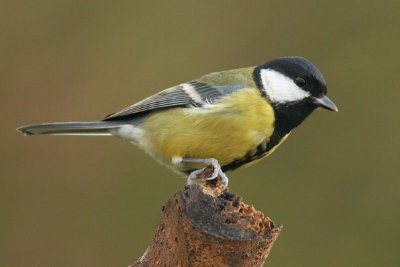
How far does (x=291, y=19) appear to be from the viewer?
3.02m

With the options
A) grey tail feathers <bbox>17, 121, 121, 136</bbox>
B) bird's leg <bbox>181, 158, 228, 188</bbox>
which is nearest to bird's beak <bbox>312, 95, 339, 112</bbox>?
bird's leg <bbox>181, 158, 228, 188</bbox>

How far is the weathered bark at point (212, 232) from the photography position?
1472mm

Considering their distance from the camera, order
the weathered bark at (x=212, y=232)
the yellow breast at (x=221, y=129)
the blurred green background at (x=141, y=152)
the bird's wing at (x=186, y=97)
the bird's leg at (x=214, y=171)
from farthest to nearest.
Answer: the blurred green background at (x=141, y=152) → the bird's wing at (x=186, y=97) → the yellow breast at (x=221, y=129) → the bird's leg at (x=214, y=171) → the weathered bark at (x=212, y=232)

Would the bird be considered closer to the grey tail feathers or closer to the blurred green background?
the grey tail feathers

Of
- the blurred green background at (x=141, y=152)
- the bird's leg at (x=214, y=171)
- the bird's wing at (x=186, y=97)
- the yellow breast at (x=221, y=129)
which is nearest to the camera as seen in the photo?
the bird's leg at (x=214, y=171)

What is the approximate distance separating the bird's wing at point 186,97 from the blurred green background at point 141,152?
2.04 feet

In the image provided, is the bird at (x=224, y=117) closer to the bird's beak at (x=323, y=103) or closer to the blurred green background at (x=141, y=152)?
the bird's beak at (x=323, y=103)

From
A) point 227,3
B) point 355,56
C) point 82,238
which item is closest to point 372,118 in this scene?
point 355,56

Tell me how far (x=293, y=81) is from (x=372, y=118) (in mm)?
868

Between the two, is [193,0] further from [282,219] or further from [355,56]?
[282,219]

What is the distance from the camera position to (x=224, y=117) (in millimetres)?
2141

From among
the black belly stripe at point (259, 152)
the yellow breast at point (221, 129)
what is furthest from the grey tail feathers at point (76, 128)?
the black belly stripe at point (259, 152)

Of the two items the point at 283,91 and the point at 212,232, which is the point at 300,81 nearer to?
the point at 283,91

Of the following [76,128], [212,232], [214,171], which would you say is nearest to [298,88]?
[214,171]
